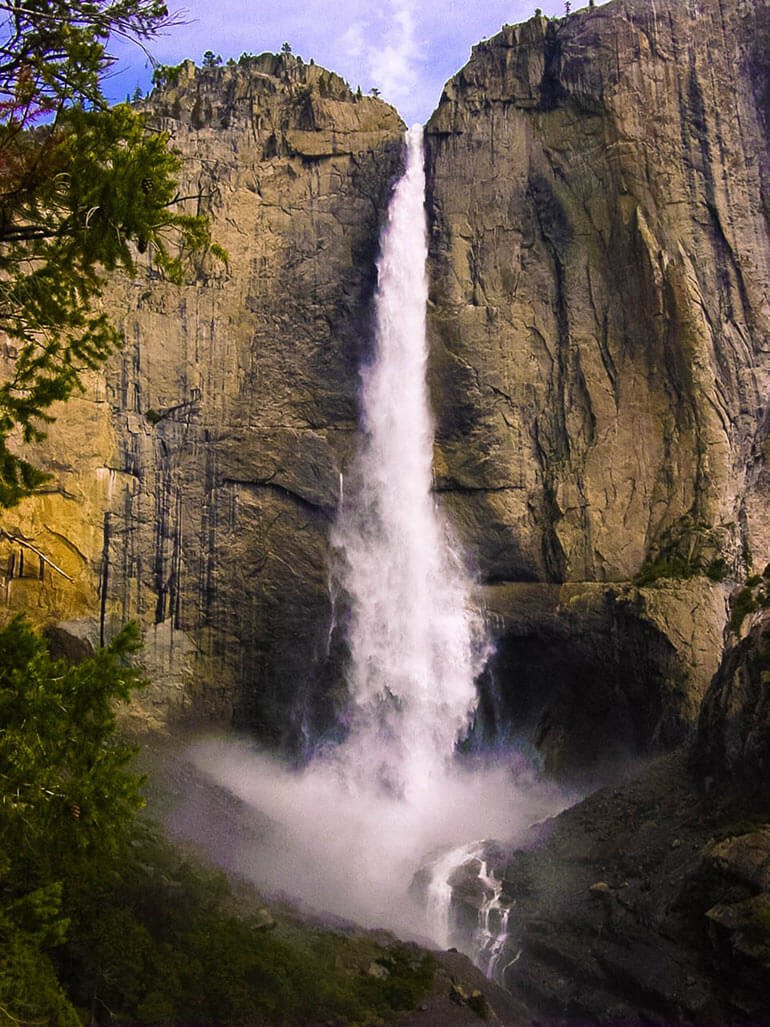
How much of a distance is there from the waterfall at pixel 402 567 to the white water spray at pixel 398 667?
0.05m

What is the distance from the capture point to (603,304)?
3366 centimetres

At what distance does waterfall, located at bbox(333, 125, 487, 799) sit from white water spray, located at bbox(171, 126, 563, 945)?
0.15 feet

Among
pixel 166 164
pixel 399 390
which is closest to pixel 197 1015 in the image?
pixel 166 164

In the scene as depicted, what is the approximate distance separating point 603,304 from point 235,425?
13967 mm

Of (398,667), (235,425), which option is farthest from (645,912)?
(235,425)

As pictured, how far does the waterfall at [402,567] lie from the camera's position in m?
32.7

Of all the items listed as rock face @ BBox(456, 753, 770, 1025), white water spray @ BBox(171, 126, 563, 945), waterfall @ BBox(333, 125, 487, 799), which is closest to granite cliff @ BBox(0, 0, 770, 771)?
waterfall @ BBox(333, 125, 487, 799)

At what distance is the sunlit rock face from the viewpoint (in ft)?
104

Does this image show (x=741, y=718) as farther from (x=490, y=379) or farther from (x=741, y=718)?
(x=490, y=379)

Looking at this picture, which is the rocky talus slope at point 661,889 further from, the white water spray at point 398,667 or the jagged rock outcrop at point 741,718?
the white water spray at point 398,667

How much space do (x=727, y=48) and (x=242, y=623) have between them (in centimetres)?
2700

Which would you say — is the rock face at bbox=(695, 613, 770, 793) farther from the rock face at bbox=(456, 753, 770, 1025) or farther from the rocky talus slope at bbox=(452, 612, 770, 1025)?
the rock face at bbox=(456, 753, 770, 1025)

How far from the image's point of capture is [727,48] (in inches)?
1325

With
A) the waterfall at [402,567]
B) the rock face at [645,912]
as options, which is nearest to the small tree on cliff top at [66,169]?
the rock face at [645,912]
